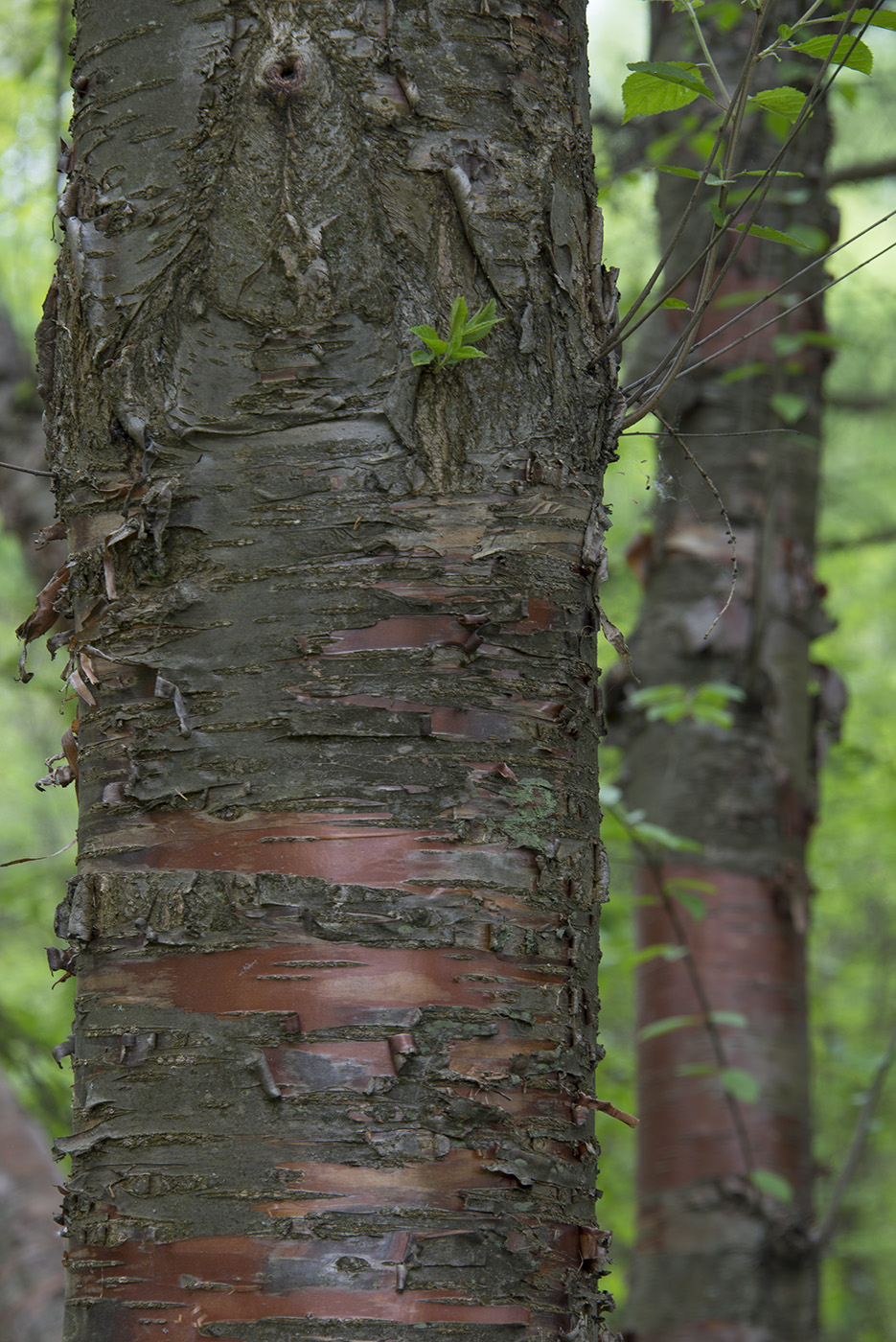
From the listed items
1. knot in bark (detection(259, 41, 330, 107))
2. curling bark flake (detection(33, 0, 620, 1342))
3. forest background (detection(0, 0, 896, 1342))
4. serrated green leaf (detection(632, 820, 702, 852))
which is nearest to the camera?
curling bark flake (detection(33, 0, 620, 1342))

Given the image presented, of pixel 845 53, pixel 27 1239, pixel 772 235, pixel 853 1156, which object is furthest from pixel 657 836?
pixel 27 1239

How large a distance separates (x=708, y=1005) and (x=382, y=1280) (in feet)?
6.66

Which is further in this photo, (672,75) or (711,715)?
(711,715)

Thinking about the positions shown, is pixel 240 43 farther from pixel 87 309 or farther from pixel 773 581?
pixel 773 581

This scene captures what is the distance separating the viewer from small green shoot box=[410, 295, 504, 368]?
937 millimetres

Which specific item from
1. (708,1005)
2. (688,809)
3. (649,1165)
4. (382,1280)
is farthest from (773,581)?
(382,1280)

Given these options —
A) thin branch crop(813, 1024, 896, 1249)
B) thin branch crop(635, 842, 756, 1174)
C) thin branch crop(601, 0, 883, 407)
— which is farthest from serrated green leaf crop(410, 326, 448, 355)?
thin branch crop(813, 1024, 896, 1249)

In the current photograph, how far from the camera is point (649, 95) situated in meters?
1.10

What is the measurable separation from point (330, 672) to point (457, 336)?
11.8 inches

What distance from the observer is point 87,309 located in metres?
1.04

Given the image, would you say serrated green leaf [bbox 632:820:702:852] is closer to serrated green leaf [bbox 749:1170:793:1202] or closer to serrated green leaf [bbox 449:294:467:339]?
serrated green leaf [bbox 749:1170:793:1202]

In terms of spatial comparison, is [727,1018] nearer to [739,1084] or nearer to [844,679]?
[739,1084]

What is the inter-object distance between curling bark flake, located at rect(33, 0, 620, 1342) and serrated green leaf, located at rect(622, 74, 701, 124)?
0.21 ft

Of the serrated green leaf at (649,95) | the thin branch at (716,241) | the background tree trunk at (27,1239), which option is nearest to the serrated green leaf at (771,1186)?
the background tree trunk at (27,1239)
